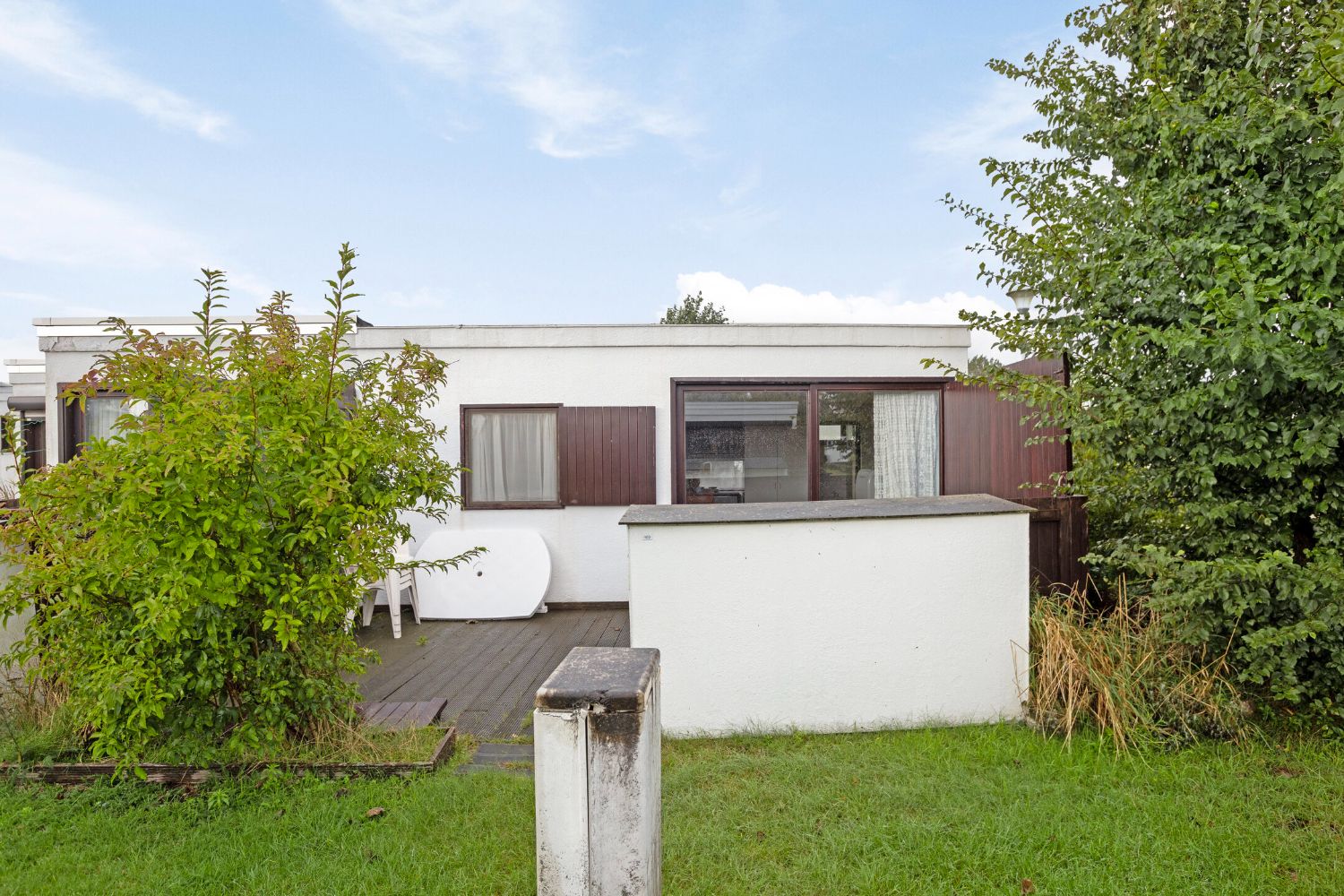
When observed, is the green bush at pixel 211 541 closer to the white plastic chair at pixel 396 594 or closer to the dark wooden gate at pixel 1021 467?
the white plastic chair at pixel 396 594

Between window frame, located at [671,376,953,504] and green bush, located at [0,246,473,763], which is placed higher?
window frame, located at [671,376,953,504]

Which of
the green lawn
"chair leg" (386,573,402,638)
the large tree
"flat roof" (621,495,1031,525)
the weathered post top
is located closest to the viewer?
the weathered post top

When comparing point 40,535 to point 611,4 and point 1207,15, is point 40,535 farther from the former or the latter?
point 611,4

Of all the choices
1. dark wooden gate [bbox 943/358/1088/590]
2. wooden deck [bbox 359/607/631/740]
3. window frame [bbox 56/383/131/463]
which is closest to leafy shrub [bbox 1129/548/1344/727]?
dark wooden gate [bbox 943/358/1088/590]

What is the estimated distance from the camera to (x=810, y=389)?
618 cm

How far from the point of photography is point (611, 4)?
6453mm

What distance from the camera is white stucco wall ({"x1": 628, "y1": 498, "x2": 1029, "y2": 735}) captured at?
3.16m

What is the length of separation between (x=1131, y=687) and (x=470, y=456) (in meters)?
5.29

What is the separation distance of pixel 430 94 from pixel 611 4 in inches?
86.7

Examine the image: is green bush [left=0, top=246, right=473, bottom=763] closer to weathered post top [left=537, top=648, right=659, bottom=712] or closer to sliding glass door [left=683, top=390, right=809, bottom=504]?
weathered post top [left=537, top=648, right=659, bottom=712]

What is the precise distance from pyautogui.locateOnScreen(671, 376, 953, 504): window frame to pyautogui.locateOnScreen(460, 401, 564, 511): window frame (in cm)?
110

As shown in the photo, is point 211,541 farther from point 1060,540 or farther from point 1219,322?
point 1060,540

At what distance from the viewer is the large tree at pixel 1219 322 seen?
2.62 meters

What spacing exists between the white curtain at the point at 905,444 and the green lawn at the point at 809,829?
3.42 meters
